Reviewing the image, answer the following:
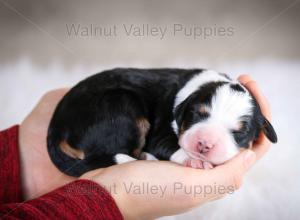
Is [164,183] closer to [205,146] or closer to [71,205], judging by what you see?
[205,146]

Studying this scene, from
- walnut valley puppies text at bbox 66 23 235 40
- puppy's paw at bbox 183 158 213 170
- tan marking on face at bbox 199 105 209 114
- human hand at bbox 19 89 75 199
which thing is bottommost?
human hand at bbox 19 89 75 199

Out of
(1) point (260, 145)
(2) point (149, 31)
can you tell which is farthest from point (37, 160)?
(2) point (149, 31)

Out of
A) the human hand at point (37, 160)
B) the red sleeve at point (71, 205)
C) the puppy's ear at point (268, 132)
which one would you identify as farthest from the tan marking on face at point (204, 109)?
the human hand at point (37, 160)

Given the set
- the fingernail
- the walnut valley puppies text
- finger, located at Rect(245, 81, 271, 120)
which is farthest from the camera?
the walnut valley puppies text

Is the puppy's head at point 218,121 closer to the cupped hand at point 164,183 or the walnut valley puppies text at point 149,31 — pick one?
the cupped hand at point 164,183

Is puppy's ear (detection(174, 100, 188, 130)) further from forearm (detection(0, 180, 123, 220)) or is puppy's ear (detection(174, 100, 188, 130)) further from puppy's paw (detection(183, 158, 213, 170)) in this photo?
forearm (detection(0, 180, 123, 220))

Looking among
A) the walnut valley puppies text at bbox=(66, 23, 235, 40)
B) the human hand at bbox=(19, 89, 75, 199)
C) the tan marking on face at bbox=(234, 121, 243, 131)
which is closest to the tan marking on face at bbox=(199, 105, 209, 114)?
the tan marking on face at bbox=(234, 121, 243, 131)
